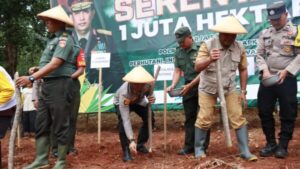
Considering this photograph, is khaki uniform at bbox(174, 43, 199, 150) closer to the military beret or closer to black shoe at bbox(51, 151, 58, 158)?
black shoe at bbox(51, 151, 58, 158)

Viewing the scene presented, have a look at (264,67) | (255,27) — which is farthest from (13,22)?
(264,67)

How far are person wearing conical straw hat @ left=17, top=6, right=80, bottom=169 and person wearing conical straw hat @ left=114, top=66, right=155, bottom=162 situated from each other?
62 centimetres

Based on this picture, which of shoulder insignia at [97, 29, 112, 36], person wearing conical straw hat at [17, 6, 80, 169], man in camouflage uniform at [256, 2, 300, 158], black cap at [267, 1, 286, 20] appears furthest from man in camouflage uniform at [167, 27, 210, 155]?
shoulder insignia at [97, 29, 112, 36]

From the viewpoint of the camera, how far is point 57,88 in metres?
4.25

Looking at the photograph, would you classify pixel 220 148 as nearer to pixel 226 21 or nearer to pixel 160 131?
pixel 226 21

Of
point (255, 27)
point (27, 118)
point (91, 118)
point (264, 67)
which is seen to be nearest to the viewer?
point (264, 67)

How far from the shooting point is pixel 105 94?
8.40 m

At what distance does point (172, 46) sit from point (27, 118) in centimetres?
361

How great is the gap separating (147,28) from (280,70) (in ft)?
12.6

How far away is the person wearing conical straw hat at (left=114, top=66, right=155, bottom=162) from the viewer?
4543 millimetres

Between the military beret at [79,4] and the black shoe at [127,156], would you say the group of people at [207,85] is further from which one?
the military beret at [79,4]

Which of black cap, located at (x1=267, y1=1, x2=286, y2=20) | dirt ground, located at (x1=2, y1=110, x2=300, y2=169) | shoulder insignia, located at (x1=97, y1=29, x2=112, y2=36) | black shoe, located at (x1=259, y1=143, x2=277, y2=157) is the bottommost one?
dirt ground, located at (x1=2, y1=110, x2=300, y2=169)

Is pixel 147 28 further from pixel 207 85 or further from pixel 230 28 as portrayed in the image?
Answer: pixel 230 28

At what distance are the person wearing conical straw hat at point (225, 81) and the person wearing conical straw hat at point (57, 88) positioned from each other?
4.50 feet
